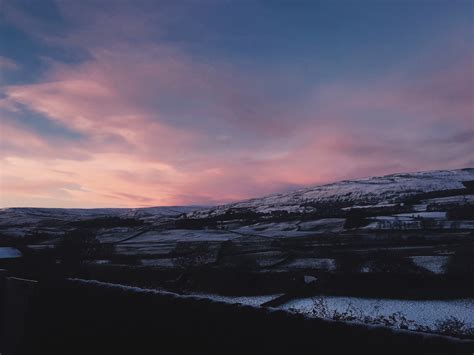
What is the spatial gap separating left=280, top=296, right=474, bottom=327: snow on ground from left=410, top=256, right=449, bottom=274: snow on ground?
2.13m

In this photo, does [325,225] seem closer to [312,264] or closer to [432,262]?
[312,264]

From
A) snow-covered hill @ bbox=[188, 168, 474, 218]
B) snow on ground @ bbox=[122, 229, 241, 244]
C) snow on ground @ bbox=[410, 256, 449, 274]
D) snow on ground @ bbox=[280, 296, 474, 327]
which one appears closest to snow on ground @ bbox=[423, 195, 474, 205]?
snow-covered hill @ bbox=[188, 168, 474, 218]

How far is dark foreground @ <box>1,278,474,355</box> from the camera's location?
2.09 m

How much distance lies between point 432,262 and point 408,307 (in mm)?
3841

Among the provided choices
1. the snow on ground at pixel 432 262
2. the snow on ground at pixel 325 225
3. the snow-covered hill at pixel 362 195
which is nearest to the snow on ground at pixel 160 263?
the snow on ground at pixel 432 262

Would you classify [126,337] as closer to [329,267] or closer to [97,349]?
[97,349]

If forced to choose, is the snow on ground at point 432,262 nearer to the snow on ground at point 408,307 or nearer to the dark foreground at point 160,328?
the snow on ground at point 408,307

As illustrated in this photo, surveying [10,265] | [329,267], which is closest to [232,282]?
[329,267]

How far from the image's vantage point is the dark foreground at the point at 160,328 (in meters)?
2.09

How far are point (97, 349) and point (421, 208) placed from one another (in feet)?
99.7

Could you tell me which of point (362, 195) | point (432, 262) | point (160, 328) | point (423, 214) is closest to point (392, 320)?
point (432, 262)

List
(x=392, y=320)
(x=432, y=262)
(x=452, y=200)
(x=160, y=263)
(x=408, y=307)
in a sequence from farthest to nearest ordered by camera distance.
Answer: (x=452, y=200), (x=160, y=263), (x=432, y=262), (x=408, y=307), (x=392, y=320)

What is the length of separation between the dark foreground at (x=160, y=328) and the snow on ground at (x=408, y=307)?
203 inches

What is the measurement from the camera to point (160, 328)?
2.78 metres
